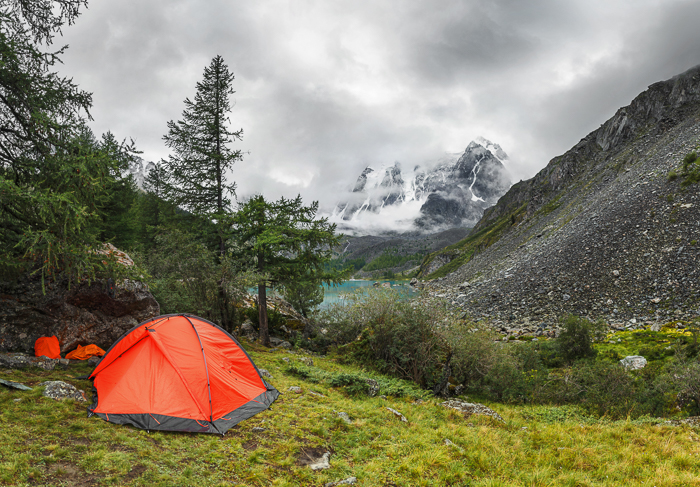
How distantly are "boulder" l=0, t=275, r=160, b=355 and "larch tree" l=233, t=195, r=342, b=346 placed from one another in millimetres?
5962

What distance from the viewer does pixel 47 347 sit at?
30.8ft

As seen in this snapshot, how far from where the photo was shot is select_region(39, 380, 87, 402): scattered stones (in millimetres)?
7273

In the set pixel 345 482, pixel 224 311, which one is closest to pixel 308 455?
pixel 345 482

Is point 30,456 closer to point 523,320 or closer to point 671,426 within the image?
point 671,426

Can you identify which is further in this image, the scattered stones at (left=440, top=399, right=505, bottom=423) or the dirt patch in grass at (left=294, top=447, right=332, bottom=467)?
the scattered stones at (left=440, top=399, right=505, bottom=423)

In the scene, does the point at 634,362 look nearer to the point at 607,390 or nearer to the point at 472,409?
the point at 607,390

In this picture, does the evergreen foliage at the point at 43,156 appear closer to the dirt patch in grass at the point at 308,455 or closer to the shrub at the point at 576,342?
the dirt patch in grass at the point at 308,455

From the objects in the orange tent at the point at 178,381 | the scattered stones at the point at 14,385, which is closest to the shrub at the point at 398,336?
the orange tent at the point at 178,381

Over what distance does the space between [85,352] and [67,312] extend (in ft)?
4.52

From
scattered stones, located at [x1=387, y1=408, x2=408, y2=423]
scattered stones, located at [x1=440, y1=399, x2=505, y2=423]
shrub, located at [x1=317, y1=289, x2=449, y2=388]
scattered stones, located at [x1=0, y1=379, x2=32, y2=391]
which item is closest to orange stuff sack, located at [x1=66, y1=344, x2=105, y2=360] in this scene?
scattered stones, located at [x1=0, y1=379, x2=32, y2=391]

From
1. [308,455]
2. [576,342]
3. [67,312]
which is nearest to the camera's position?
[308,455]

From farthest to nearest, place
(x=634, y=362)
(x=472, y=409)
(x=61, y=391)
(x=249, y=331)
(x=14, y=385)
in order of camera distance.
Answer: (x=249, y=331), (x=634, y=362), (x=472, y=409), (x=61, y=391), (x=14, y=385)

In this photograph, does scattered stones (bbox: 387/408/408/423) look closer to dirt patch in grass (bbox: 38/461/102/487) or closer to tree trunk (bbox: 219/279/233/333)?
dirt patch in grass (bbox: 38/461/102/487)

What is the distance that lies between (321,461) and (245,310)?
17432 millimetres
